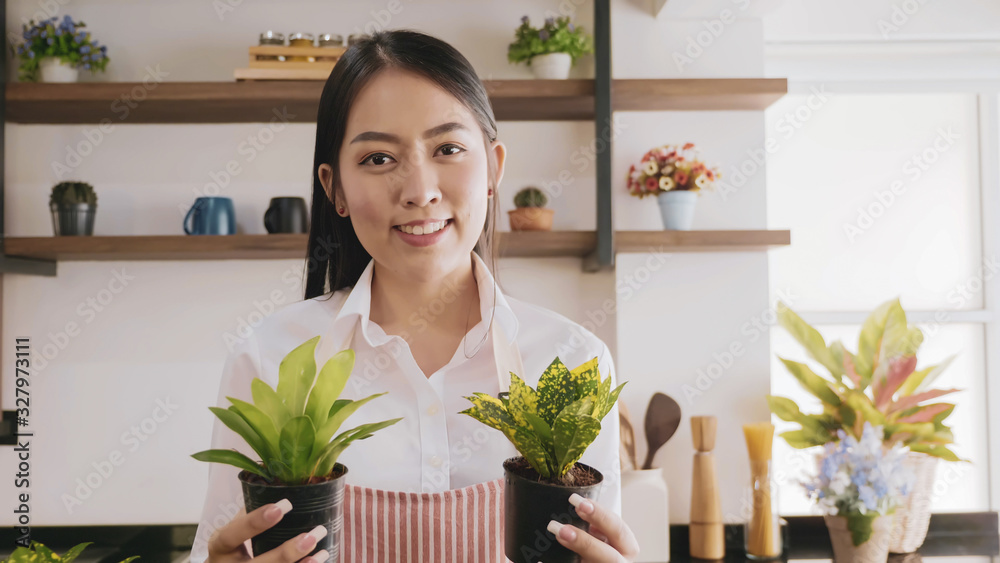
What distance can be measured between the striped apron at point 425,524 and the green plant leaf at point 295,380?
367 mm

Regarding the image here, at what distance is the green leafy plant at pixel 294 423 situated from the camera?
53 cm

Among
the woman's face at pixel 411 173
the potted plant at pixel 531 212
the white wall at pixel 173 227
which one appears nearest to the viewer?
the woman's face at pixel 411 173

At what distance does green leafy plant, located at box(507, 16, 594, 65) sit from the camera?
1.70 metres

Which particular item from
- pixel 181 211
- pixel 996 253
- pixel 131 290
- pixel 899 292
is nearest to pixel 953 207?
pixel 996 253

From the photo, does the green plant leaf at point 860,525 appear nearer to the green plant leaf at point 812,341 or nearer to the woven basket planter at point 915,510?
the woven basket planter at point 915,510

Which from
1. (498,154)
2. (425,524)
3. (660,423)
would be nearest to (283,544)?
(425,524)

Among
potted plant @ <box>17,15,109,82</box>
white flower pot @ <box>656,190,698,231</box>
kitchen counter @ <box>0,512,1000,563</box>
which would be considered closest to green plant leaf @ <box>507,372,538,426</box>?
white flower pot @ <box>656,190,698,231</box>

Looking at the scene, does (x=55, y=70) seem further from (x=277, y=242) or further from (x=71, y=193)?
(x=277, y=242)

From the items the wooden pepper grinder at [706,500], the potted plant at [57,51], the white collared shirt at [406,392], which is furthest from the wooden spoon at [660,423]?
the potted plant at [57,51]

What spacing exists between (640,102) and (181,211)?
1289 mm

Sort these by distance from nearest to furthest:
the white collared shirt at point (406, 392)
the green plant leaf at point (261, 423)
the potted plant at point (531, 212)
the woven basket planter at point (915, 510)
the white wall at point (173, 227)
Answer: the green plant leaf at point (261, 423) < the white collared shirt at point (406, 392) < the woven basket planter at point (915, 510) < the potted plant at point (531, 212) < the white wall at point (173, 227)

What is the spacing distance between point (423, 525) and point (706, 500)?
3.29ft

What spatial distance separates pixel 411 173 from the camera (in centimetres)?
81

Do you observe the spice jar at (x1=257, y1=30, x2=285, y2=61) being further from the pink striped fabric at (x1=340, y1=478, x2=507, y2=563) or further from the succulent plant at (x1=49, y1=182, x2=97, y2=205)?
the pink striped fabric at (x1=340, y1=478, x2=507, y2=563)
